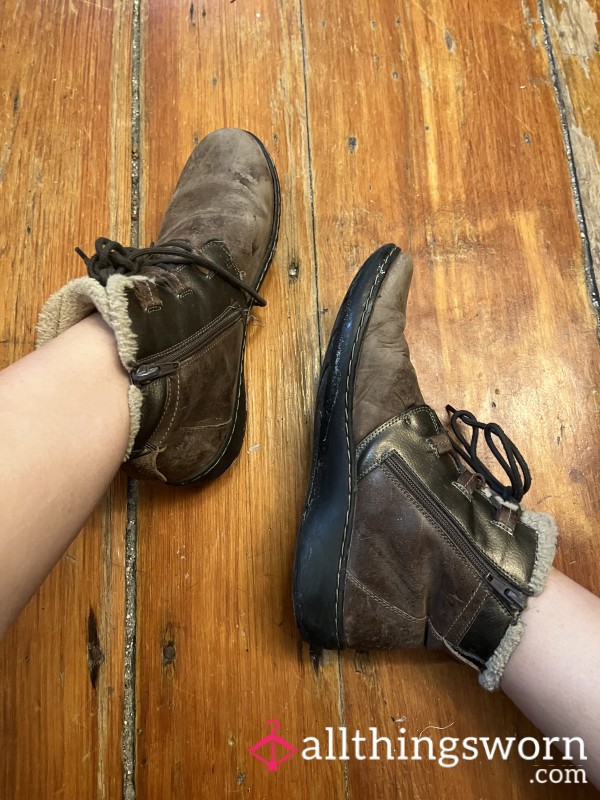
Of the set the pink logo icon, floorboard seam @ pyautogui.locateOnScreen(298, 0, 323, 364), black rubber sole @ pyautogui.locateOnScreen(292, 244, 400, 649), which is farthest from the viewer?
floorboard seam @ pyautogui.locateOnScreen(298, 0, 323, 364)

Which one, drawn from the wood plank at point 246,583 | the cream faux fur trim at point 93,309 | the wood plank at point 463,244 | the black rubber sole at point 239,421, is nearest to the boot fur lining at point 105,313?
the cream faux fur trim at point 93,309

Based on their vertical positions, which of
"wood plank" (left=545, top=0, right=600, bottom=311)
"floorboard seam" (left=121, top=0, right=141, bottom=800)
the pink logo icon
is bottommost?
the pink logo icon

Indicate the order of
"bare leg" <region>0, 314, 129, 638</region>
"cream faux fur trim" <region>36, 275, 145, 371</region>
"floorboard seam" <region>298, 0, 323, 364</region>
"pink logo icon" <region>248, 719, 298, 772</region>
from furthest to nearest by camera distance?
"floorboard seam" <region>298, 0, 323, 364</region> → "pink logo icon" <region>248, 719, 298, 772</region> → "cream faux fur trim" <region>36, 275, 145, 371</region> → "bare leg" <region>0, 314, 129, 638</region>

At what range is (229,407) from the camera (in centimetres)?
87

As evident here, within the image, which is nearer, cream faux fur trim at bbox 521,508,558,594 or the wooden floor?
cream faux fur trim at bbox 521,508,558,594

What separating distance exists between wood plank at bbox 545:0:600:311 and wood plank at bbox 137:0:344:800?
1.68ft

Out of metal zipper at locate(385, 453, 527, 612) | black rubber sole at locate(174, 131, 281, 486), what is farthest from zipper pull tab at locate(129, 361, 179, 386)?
metal zipper at locate(385, 453, 527, 612)

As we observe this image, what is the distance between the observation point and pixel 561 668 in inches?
27.0

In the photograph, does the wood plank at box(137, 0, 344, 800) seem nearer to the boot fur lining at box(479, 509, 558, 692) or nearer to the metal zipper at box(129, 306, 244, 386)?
the metal zipper at box(129, 306, 244, 386)

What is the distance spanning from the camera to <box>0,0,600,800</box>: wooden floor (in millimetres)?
890

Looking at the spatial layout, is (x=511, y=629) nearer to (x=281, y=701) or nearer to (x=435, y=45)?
(x=281, y=701)

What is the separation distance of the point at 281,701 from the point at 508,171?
1.01 metres

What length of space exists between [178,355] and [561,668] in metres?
0.61

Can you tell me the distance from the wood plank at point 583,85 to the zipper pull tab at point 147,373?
31.3 inches
